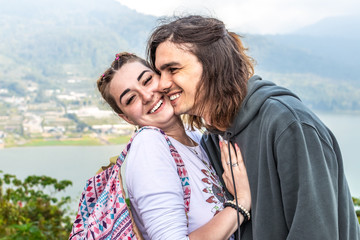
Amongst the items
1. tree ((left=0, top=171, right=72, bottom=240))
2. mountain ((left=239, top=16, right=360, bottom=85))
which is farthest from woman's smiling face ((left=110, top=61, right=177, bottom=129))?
mountain ((left=239, top=16, right=360, bottom=85))

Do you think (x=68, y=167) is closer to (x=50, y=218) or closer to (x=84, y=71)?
(x=50, y=218)

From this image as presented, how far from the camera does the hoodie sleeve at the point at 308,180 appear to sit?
1.03m

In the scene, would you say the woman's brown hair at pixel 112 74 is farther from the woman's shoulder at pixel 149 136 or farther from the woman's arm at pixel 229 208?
the woman's arm at pixel 229 208

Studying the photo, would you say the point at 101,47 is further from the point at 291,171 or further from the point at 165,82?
the point at 291,171

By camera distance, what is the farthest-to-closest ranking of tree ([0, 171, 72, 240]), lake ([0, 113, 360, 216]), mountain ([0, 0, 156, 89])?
mountain ([0, 0, 156, 89]) < lake ([0, 113, 360, 216]) < tree ([0, 171, 72, 240])

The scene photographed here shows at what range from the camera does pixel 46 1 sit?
1769cm

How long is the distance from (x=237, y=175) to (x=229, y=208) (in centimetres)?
11

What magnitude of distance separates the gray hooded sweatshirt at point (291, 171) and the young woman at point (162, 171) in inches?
3.9

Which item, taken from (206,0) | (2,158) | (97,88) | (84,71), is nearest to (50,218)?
(97,88)

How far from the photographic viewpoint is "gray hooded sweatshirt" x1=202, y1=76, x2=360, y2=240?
1036 millimetres

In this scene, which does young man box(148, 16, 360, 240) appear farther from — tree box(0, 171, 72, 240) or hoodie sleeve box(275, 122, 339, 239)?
tree box(0, 171, 72, 240)

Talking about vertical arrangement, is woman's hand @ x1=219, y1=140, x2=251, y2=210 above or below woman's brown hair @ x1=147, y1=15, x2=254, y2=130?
below

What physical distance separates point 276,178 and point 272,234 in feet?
0.54

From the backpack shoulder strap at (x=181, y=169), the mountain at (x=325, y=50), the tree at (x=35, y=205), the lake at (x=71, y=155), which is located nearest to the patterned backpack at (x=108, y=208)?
the backpack shoulder strap at (x=181, y=169)
